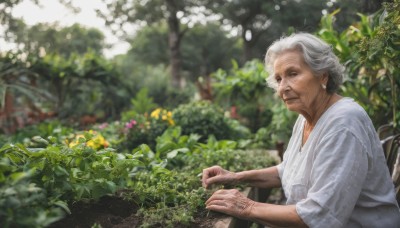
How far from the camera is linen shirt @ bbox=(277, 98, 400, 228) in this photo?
1.63 meters

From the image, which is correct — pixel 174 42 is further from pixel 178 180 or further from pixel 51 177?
pixel 51 177

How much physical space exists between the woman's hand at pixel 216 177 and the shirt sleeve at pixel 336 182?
732 mm

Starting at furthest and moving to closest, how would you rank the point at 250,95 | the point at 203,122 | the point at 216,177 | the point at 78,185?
the point at 250,95 < the point at 203,122 < the point at 216,177 < the point at 78,185

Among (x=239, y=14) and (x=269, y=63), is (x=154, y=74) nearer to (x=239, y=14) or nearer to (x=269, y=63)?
(x=269, y=63)

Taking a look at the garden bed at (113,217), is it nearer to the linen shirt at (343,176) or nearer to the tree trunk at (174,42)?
the linen shirt at (343,176)

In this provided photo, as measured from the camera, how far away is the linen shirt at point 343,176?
1634 mm

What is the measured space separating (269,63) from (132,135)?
2524 mm

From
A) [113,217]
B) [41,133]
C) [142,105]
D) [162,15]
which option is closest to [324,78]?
[113,217]

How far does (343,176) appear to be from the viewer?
1635mm

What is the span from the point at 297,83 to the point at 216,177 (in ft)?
2.59

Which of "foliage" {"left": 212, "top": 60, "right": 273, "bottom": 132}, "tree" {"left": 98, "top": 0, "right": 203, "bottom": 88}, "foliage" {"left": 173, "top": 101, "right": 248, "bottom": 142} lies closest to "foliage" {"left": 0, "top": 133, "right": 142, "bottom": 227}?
"foliage" {"left": 173, "top": 101, "right": 248, "bottom": 142}

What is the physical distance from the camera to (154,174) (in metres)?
2.40

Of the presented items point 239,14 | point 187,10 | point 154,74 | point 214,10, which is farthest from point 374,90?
point 239,14

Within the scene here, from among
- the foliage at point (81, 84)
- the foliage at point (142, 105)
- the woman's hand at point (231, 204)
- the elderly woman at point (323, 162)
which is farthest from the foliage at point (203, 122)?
the foliage at point (81, 84)
